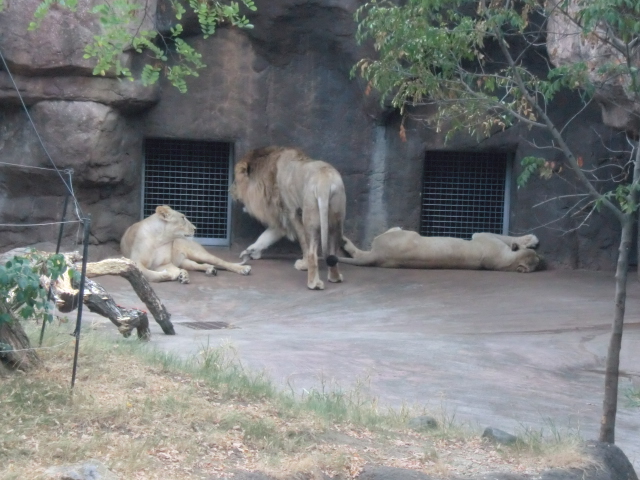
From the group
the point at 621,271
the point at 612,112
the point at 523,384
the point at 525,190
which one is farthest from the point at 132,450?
the point at 525,190

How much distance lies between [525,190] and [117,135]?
5921mm

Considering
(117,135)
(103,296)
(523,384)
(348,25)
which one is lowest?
(523,384)

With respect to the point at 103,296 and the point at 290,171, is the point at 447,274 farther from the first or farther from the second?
the point at 103,296

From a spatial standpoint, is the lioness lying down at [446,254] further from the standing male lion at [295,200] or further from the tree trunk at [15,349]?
the tree trunk at [15,349]

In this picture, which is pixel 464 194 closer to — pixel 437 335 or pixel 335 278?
pixel 335 278

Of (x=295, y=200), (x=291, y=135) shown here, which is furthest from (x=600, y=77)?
(x=291, y=135)

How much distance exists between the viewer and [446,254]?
1333 centimetres

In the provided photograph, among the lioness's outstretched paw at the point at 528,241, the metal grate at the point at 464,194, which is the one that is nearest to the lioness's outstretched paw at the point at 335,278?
the metal grate at the point at 464,194

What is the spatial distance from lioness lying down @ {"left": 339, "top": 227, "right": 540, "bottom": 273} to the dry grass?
731 centimetres

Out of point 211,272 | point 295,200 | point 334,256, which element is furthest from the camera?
point 295,200

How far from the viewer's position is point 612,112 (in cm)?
1084

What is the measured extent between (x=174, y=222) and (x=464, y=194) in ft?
15.1

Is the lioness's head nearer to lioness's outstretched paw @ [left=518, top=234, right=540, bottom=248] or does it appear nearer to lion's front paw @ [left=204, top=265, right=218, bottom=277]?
lion's front paw @ [left=204, top=265, right=218, bottom=277]

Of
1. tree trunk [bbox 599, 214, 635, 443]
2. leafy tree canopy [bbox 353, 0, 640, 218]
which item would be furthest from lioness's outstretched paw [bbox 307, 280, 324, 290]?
tree trunk [bbox 599, 214, 635, 443]
